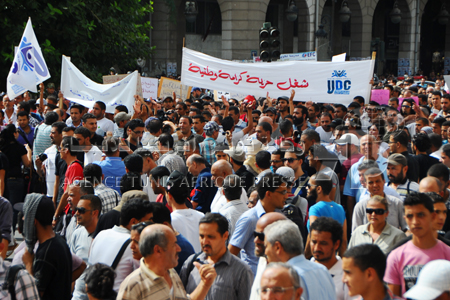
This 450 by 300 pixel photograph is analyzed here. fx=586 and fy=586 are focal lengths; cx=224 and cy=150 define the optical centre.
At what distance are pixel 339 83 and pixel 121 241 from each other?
26.7 ft

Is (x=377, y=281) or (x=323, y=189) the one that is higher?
(x=323, y=189)

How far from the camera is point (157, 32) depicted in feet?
103

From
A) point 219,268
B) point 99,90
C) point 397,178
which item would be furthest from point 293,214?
point 99,90

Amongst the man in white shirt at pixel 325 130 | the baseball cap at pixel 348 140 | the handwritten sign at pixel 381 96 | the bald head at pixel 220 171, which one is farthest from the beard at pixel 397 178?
the handwritten sign at pixel 381 96

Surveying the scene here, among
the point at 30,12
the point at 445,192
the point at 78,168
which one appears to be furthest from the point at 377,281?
the point at 30,12

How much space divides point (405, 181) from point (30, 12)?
13044 mm

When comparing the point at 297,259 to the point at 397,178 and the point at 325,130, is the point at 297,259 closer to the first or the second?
the point at 397,178

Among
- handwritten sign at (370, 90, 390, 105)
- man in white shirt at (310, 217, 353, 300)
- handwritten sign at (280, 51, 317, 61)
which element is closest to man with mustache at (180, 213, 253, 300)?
man in white shirt at (310, 217, 353, 300)

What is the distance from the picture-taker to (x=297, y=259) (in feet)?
12.0

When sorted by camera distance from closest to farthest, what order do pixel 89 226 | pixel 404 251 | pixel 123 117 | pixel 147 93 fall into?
pixel 404 251
pixel 89 226
pixel 123 117
pixel 147 93

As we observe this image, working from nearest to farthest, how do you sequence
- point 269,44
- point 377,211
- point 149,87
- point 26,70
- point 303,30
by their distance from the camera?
point 377,211
point 26,70
point 149,87
point 269,44
point 303,30

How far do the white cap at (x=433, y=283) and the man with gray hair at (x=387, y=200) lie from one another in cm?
224

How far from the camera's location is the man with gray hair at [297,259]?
3537 mm

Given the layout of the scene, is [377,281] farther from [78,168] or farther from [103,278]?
[78,168]
